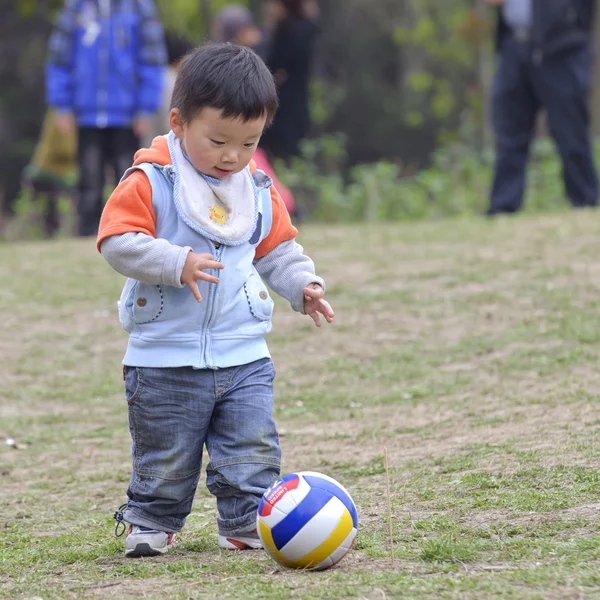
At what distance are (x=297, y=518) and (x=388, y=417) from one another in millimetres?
2105

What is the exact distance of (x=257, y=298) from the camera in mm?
3625

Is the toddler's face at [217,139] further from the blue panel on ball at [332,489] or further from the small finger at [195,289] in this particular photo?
the blue panel on ball at [332,489]

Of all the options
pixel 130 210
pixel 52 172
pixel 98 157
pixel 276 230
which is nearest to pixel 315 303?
pixel 276 230

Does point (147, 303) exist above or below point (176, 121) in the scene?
below

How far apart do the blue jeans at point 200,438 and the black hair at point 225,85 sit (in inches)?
30.3

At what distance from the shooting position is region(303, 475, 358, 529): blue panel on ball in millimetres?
3379

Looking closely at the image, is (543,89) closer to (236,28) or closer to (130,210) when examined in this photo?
(236,28)

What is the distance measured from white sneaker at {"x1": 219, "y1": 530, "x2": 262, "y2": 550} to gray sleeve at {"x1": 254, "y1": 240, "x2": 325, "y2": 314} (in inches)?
27.8

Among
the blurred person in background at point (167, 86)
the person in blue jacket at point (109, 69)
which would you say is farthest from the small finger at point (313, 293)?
the blurred person in background at point (167, 86)

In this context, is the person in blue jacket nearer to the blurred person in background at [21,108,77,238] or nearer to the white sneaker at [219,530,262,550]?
the blurred person in background at [21,108,77,238]

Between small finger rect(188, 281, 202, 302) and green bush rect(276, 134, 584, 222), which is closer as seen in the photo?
small finger rect(188, 281, 202, 302)

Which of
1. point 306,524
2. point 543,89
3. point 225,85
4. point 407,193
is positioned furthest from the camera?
point 407,193

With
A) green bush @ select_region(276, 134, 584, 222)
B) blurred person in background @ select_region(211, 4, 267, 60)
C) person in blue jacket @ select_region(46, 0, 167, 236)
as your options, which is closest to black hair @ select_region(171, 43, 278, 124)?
person in blue jacket @ select_region(46, 0, 167, 236)

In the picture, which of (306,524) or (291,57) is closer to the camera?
(306,524)
